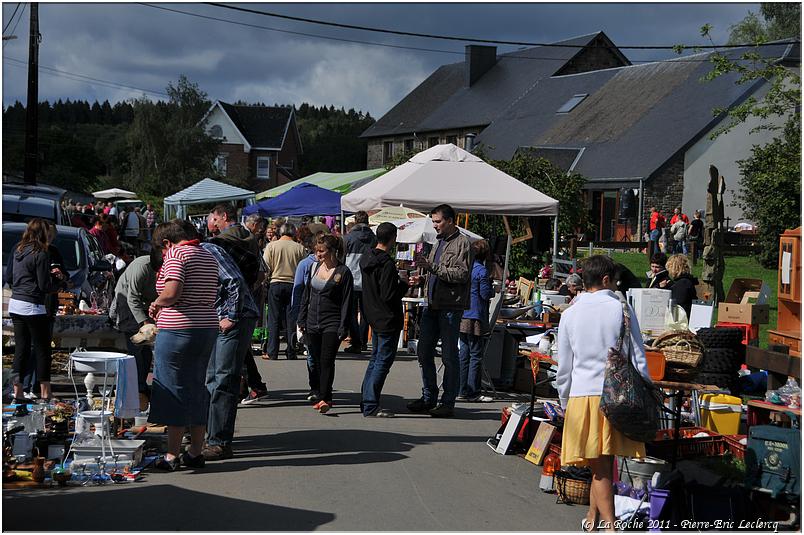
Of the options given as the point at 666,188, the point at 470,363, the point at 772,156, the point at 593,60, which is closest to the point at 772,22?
the point at 593,60

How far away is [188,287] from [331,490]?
187 centimetres

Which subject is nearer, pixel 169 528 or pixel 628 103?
pixel 169 528

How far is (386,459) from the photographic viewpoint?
809 centimetres

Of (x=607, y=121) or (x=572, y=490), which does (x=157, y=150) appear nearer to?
(x=607, y=121)

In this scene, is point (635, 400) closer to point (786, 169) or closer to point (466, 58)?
point (786, 169)

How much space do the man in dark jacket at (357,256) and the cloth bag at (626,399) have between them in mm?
8033

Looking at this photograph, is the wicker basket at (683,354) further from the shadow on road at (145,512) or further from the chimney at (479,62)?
the chimney at (479,62)

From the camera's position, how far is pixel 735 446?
299 inches

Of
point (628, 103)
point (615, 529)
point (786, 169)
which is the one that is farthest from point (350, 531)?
point (628, 103)

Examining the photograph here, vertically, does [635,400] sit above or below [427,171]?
below

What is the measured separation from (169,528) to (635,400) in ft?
9.79

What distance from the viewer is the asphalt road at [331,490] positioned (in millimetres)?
6070

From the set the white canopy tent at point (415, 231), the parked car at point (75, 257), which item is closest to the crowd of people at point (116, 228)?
the parked car at point (75, 257)

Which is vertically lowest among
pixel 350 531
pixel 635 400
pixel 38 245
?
pixel 350 531
